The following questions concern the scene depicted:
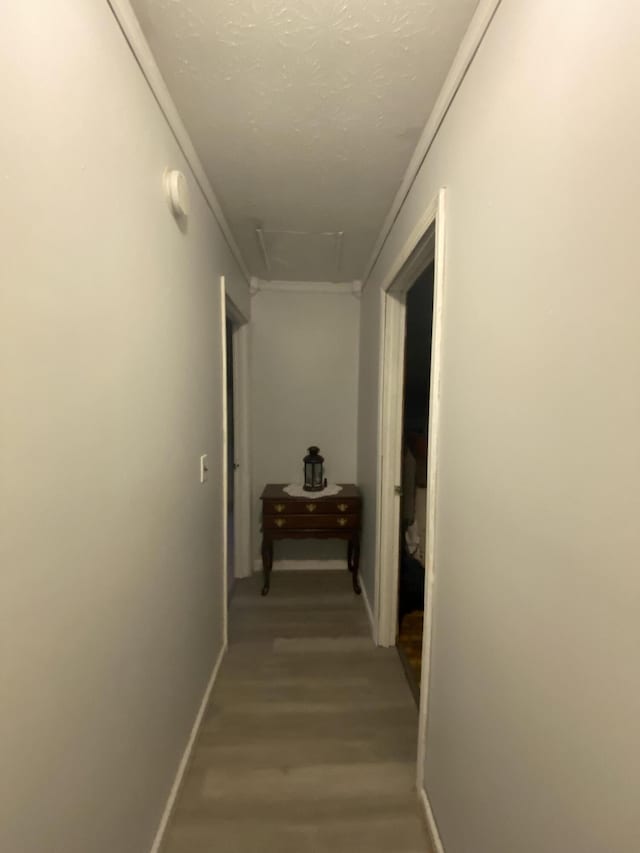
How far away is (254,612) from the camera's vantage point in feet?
8.27

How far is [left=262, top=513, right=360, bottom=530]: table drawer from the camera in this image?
106 inches

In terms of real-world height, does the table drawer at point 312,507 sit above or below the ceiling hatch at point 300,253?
below

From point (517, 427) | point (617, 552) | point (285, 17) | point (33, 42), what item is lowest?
point (617, 552)

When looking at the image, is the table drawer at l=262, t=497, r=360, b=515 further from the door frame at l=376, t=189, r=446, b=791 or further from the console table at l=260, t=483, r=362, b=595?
the door frame at l=376, t=189, r=446, b=791

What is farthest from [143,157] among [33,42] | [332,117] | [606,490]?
[606,490]

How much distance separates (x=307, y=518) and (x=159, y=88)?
2279 millimetres

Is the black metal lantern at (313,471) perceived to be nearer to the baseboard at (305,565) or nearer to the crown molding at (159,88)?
the baseboard at (305,565)

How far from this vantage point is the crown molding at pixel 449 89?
0.90 metres

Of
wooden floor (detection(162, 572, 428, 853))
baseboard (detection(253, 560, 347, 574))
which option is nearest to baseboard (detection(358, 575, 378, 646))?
wooden floor (detection(162, 572, 428, 853))

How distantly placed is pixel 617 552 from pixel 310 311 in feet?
9.05

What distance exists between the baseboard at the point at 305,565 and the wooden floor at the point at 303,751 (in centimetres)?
71

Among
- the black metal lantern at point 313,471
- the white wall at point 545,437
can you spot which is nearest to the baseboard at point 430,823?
the white wall at point 545,437

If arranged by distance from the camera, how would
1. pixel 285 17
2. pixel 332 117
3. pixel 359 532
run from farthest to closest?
1. pixel 359 532
2. pixel 332 117
3. pixel 285 17

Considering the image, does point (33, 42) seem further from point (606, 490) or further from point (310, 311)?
point (310, 311)
